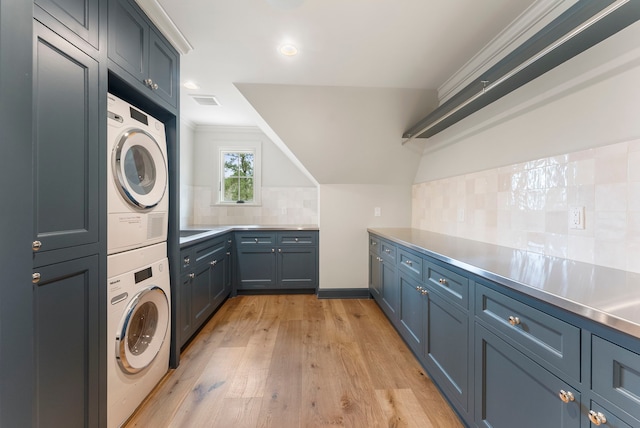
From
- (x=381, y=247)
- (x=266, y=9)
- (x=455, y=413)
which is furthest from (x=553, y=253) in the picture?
(x=266, y=9)

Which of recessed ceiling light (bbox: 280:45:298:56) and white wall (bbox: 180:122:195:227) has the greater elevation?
recessed ceiling light (bbox: 280:45:298:56)

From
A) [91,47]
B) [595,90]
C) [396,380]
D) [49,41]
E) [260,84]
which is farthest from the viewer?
[260,84]

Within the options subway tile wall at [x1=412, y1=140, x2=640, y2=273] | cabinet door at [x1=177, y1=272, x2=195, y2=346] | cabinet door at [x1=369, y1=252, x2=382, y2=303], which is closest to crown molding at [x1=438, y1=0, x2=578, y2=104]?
subway tile wall at [x1=412, y1=140, x2=640, y2=273]

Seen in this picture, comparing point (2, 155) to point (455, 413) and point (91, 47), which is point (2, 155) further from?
point (455, 413)

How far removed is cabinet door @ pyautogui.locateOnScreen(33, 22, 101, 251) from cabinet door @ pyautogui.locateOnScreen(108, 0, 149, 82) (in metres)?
0.20

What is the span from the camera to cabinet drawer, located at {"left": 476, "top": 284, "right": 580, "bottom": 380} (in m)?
0.77

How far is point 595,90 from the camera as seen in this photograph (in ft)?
4.02

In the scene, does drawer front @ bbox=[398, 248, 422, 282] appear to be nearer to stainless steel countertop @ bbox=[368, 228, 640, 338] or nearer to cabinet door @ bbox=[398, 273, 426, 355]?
cabinet door @ bbox=[398, 273, 426, 355]

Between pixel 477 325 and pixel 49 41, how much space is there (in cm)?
207

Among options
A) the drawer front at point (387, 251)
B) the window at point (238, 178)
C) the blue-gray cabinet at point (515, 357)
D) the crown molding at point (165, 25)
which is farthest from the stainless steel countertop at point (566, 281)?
the window at point (238, 178)

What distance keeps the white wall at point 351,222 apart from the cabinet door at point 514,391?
2.13m

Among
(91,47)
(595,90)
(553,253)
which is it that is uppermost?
(91,47)

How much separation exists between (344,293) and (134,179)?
258 cm

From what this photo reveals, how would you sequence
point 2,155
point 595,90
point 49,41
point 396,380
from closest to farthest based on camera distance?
point 2,155
point 49,41
point 595,90
point 396,380
